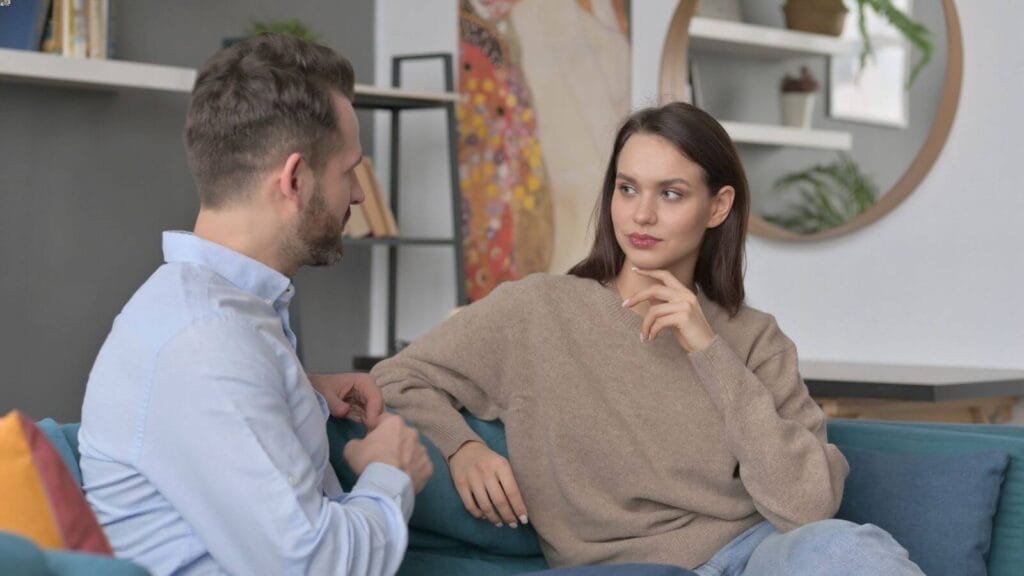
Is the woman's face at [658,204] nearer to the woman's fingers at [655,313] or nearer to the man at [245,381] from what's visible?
the woman's fingers at [655,313]

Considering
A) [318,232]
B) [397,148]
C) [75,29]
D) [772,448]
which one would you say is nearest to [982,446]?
[772,448]

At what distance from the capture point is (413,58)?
4742 mm

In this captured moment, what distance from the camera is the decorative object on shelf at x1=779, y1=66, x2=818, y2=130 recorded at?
389cm

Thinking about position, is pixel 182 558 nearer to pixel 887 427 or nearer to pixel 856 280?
pixel 887 427

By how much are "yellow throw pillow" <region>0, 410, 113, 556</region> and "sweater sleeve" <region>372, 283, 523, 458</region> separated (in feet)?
2.71

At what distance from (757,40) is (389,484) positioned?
2.67m

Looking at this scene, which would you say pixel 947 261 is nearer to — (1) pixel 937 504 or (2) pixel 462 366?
(1) pixel 937 504

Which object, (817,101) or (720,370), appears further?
(817,101)

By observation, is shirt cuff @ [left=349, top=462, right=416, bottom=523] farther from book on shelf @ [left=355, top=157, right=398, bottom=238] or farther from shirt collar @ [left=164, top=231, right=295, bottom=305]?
book on shelf @ [left=355, top=157, right=398, bottom=238]

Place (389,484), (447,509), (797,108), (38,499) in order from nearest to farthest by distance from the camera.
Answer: (38,499)
(389,484)
(447,509)
(797,108)

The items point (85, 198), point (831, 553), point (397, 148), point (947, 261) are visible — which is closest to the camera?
point (831, 553)

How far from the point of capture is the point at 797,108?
3920mm

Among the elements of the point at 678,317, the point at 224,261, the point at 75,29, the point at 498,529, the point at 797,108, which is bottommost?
the point at 498,529

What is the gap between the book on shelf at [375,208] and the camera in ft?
14.9
